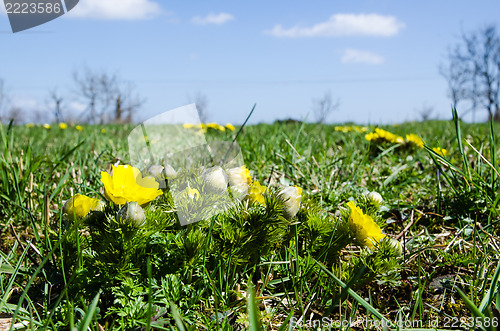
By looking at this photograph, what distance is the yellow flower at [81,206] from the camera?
46.8 inches

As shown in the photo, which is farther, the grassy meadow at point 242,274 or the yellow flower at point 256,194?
the yellow flower at point 256,194

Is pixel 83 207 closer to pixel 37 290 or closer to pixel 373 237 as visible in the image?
pixel 37 290

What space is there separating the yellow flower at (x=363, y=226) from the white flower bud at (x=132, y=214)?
2.14ft

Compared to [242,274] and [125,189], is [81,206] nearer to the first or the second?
[125,189]

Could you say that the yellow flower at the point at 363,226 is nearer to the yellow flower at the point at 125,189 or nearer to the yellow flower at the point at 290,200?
the yellow flower at the point at 290,200

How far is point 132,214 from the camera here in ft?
3.39

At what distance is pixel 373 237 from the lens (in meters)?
1.29
